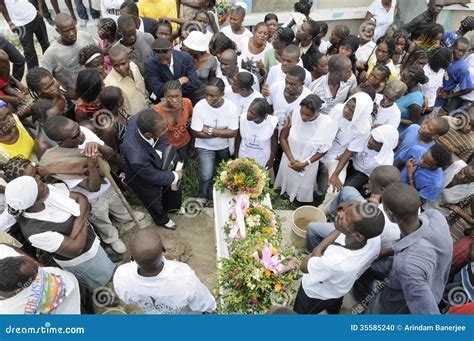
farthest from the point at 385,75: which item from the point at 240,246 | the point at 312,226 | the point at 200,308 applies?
the point at 200,308

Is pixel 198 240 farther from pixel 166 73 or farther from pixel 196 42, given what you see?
pixel 196 42

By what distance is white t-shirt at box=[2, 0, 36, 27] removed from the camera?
602 centimetres

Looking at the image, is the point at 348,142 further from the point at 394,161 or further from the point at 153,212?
the point at 153,212

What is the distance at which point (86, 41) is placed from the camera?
5.03 m

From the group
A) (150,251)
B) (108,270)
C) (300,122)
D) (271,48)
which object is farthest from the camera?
(271,48)

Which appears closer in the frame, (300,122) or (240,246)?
(240,246)

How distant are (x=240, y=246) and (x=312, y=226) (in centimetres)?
91

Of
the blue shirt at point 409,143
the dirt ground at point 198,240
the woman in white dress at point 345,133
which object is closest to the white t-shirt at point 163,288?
the dirt ground at point 198,240

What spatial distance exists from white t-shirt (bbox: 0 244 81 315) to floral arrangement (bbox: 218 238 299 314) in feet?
4.03

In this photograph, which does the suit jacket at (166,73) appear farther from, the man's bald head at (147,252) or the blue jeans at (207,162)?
the man's bald head at (147,252)

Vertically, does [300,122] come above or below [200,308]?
above

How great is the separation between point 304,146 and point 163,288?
8.30ft

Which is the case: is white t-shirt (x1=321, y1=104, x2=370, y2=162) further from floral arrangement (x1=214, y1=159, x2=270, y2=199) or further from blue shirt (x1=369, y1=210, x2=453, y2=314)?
blue shirt (x1=369, y1=210, x2=453, y2=314)

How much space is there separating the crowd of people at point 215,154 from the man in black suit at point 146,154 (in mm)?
19
